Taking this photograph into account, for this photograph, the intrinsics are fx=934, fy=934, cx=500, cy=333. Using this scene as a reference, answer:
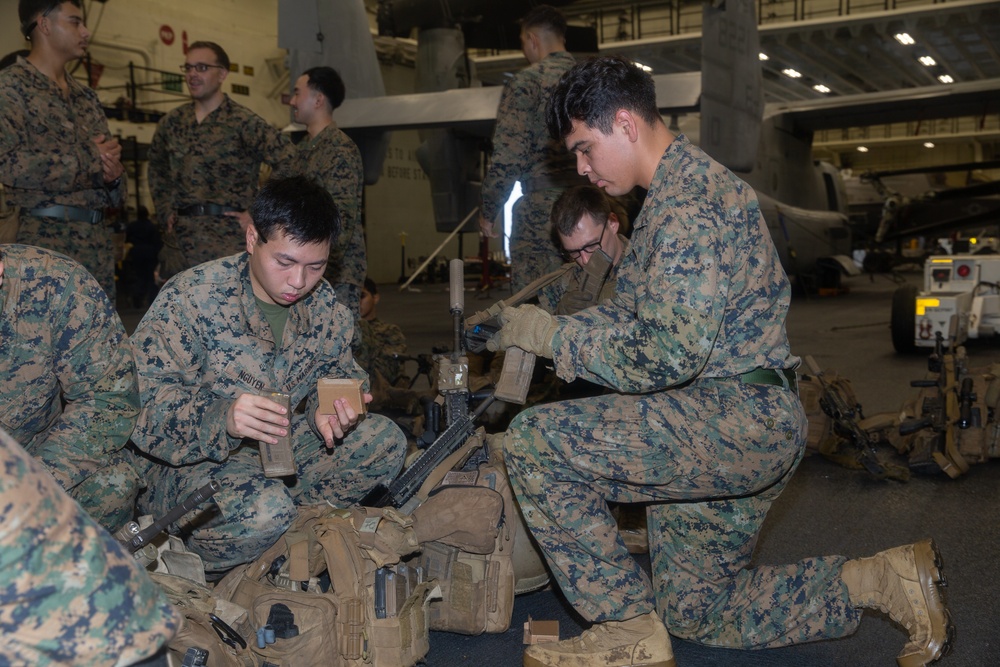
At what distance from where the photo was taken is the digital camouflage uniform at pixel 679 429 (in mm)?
2041

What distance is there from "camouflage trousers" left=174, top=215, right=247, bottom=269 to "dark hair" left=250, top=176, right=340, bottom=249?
2.31m

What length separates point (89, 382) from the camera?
222cm

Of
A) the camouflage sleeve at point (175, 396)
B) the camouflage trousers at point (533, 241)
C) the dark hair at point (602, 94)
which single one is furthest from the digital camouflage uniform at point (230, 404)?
the camouflage trousers at point (533, 241)

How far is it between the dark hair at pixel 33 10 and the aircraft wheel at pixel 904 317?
608 centimetres

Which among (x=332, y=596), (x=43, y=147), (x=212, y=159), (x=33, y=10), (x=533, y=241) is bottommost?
(x=332, y=596)

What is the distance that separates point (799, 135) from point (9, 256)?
1317 centimetres

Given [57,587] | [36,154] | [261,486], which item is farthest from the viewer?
[36,154]

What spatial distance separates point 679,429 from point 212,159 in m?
3.26

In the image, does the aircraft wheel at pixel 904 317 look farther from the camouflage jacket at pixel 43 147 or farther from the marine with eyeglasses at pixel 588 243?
the camouflage jacket at pixel 43 147

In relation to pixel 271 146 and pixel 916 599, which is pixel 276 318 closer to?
pixel 916 599

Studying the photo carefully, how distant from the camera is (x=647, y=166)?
2.18m

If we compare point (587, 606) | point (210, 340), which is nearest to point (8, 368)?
point (210, 340)

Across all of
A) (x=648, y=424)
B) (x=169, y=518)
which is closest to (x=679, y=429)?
(x=648, y=424)

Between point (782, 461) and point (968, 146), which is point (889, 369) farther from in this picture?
point (968, 146)
